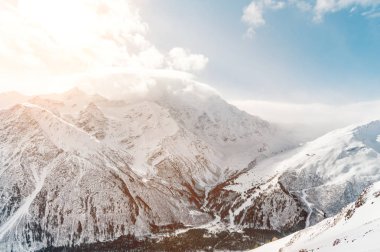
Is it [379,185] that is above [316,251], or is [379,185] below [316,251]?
above

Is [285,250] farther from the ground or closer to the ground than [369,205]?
closer to the ground

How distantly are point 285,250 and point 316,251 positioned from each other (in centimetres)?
→ 3345

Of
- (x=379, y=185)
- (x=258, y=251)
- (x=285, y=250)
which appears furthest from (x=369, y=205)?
(x=258, y=251)

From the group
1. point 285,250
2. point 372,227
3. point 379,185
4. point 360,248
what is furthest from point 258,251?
point 360,248

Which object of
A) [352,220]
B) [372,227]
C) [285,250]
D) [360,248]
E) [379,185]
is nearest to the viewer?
[360,248]

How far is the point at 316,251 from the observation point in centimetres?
7275

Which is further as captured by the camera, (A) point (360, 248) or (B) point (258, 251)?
(B) point (258, 251)

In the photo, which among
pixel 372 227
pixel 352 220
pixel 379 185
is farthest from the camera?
pixel 379 185

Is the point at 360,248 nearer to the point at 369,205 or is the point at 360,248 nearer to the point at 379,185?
the point at 369,205

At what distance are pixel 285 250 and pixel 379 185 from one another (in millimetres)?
26362

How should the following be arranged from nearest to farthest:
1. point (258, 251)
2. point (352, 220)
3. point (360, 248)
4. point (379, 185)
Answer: point (360, 248)
point (352, 220)
point (379, 185)
point (258, 251)

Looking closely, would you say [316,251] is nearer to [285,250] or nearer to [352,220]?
[352,220]

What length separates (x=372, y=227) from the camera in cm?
6419

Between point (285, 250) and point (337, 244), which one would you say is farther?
point (285, 250)
